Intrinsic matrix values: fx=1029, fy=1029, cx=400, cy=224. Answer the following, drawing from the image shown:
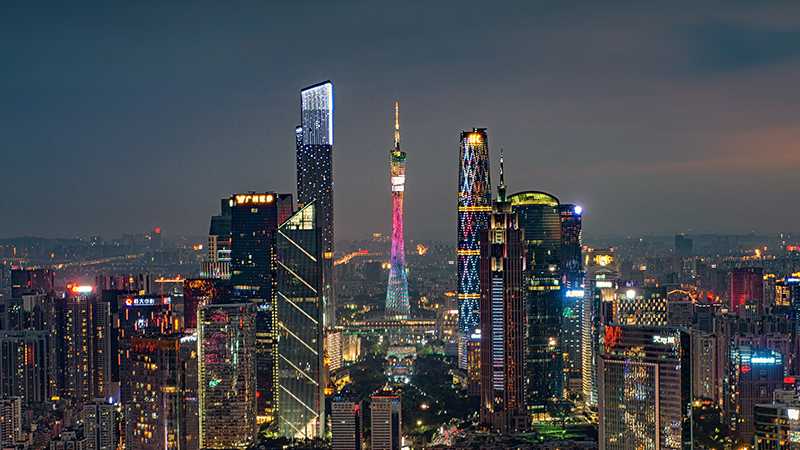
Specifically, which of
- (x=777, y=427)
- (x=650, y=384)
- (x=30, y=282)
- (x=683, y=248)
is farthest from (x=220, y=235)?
(x=683, y=248)

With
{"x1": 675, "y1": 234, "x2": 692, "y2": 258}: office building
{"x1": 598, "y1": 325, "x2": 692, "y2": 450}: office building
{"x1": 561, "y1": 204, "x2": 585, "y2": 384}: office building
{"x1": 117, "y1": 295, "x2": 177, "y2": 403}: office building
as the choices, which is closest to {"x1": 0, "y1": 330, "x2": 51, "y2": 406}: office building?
{"x1": 117, "y1": 295, "x2": 177, "y2": 403}: office building

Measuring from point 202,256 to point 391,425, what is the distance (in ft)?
77.1

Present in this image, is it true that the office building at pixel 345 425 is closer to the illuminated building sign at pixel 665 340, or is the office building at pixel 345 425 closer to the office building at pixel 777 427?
the illuminated building sign at pixel 665 340

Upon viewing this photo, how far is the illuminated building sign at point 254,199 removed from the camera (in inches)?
1794

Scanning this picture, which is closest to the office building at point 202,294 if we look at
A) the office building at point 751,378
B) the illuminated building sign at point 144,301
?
the illuminated building sign at point 144,301

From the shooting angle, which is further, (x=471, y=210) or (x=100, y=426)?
(x=471, y=210)

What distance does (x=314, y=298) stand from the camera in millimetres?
39438

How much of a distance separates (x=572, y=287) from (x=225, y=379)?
17.7 m

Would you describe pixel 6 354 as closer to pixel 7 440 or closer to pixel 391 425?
pixel 7 440

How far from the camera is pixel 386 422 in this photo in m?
34.8

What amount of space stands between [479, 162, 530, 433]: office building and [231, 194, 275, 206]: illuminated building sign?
418 inches

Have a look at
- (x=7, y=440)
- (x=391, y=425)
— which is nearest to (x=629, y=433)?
(x=391, y=425)

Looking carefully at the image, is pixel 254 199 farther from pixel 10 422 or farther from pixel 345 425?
pixel 345 425

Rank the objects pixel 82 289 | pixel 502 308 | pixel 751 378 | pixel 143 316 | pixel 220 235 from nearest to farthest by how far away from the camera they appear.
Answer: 1. pixel 751 378
2. pixel 502 308
3. pixel 143 316
4. pixel 220 235
5. pixel 82 289
